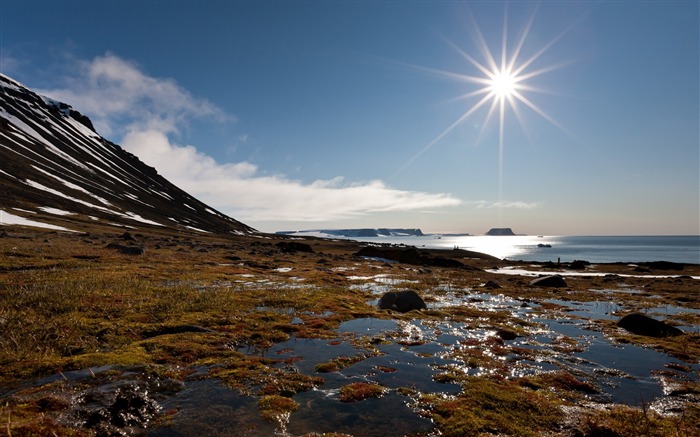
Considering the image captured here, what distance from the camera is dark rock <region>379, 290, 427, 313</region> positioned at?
95.2ft

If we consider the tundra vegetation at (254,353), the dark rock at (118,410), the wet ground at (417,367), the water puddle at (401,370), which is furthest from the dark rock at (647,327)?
the dark rock at (118,410)

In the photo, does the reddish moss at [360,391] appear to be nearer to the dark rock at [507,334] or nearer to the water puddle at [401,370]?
the water puddle at [401,370]

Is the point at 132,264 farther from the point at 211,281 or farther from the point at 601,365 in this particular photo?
the point at 601,365

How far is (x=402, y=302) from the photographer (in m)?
29.3

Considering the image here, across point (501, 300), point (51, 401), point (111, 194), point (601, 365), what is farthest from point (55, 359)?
point (111, 194)

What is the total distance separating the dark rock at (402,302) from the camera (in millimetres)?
29016

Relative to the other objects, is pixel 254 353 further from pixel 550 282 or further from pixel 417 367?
pixel 550 282

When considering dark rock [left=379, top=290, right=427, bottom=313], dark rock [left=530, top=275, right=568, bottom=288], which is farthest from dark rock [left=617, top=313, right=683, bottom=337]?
dark rock [left=530, top=275, right=568, bottom=288]

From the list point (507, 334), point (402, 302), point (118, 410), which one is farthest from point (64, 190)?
point (507, 334)

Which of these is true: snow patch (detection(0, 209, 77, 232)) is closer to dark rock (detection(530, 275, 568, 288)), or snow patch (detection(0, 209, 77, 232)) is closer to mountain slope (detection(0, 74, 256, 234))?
mountain slope (detection(0, 74, 256, 234))

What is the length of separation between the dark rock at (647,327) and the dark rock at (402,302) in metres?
14.2

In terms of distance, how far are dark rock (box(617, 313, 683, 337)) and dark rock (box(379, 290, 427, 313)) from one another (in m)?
14.2

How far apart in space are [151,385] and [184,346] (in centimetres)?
440

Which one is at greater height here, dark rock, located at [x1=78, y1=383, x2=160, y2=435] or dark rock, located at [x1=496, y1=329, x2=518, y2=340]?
dark rock, located at [x1=78, y1=383, x2=160, y2=435]
